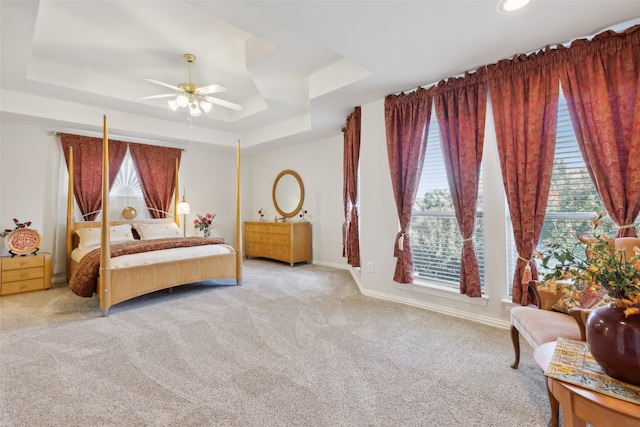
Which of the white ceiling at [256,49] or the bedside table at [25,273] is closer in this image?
the white ceiling at [256,49]

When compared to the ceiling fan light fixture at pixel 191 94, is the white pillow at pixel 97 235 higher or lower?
lower

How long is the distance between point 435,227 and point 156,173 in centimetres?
497

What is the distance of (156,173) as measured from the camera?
17.9 ft

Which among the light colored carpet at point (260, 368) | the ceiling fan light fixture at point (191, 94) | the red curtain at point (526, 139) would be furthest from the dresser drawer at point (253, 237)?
the red curtain at point (526, 139)

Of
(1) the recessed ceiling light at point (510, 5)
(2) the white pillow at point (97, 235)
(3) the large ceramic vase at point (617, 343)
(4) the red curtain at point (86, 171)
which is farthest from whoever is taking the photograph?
(4) the red curtain at point (86, 171)

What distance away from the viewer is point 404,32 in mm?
2297

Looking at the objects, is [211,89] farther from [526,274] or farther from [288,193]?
[526,274]

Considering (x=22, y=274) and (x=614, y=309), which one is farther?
(x=22, y=274)

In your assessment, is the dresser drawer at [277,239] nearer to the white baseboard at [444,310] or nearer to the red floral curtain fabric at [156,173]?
the red floral curtain fabric at [156,173]

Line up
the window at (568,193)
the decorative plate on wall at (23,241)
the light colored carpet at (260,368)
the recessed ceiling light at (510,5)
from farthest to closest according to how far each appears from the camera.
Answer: the decorative plate on wall at (23,241) < the window at (568,193) < the recessed ceiling light at (510,5) < the light colored carpet at (260,368)

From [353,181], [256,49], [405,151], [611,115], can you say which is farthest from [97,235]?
[611,115]

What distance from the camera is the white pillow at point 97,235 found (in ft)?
13.8

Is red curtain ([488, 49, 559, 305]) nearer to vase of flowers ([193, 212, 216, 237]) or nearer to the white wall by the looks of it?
vase of flowers ([193, 212, 216, 237])

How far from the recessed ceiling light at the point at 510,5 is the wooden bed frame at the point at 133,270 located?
11.7 ft
